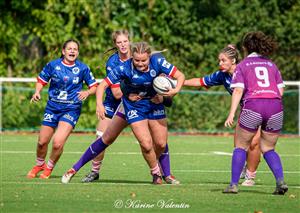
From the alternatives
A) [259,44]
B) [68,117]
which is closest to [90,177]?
[68,117]

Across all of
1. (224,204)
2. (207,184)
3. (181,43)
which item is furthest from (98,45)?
(224,204)

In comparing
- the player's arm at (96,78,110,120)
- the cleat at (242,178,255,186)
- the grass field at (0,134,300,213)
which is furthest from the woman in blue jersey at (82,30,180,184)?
the cleat at (242,178,255,186)

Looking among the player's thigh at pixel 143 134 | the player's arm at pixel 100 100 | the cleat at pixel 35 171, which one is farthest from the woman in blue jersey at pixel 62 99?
the player's thigh at pixel 143 134

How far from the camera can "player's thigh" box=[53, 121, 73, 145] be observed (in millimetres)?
12414

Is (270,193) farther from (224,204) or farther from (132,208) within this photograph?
(132,208)

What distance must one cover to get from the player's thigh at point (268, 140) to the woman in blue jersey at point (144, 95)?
1.20 metres

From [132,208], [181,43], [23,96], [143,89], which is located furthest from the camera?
[181,43]

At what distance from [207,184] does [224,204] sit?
7.49ft

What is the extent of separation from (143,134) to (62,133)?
5.70ft

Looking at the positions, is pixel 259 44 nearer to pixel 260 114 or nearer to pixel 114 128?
pixel 260 114

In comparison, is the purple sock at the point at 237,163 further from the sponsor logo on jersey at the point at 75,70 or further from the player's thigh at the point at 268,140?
the sponsor logo on jersey at the point at 75,70

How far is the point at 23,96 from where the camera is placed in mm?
23203

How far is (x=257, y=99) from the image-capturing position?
10086 mm

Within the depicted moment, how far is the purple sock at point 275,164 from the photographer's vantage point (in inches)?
401
